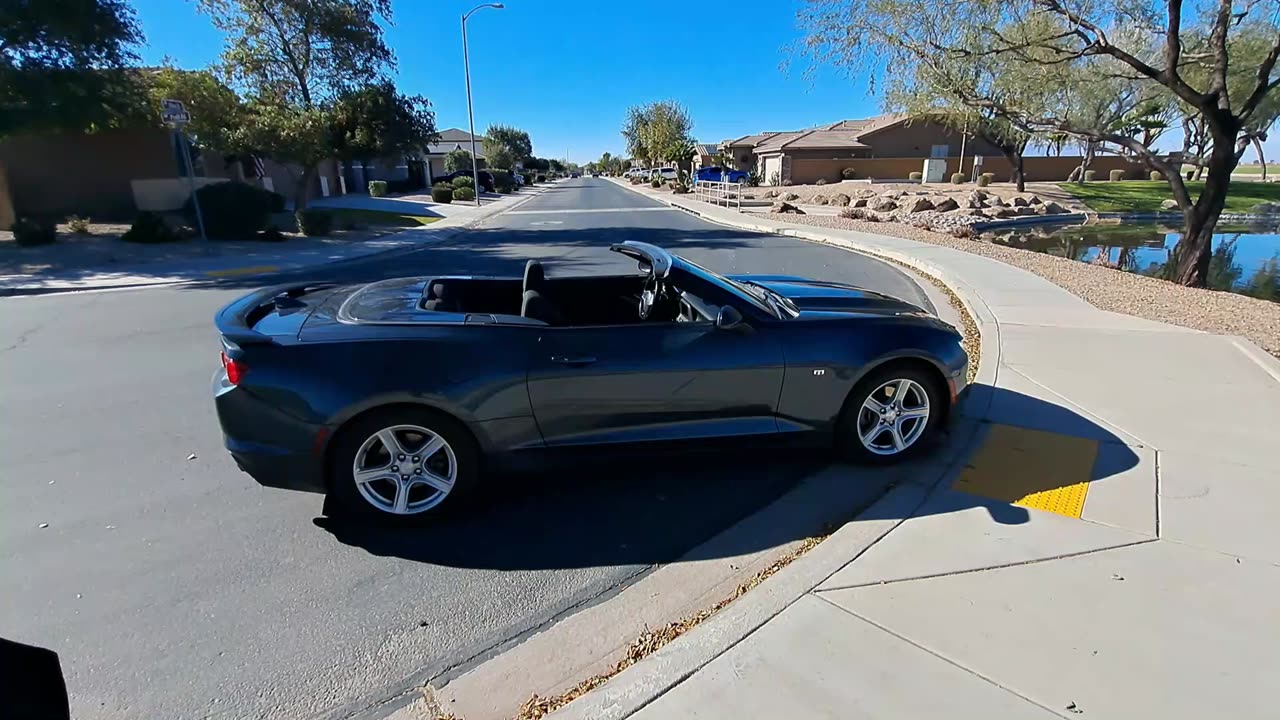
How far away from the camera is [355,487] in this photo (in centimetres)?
320

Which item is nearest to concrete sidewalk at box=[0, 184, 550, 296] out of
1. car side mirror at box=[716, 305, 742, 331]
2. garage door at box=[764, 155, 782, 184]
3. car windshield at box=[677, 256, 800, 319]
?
car windshield at box=[677, 256, 800, 319]

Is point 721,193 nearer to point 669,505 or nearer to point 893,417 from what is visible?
point 893,417

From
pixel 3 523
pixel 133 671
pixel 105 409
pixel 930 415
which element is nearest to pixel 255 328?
pixel 133 671

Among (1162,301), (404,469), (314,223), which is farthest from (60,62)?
(1162,301)

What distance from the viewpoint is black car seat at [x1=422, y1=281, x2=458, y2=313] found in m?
3.66

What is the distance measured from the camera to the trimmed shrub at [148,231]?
1554 cm

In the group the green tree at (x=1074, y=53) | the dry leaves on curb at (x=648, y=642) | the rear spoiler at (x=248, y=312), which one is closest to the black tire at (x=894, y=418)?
the dry leaves on curb at (x=648, y=642)

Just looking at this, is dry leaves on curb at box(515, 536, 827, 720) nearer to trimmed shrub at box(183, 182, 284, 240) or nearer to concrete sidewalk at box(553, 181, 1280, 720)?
concrete sidewalk at box(553, 181, 1280, 720)

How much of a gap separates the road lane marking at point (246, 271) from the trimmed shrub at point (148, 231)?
4775mm

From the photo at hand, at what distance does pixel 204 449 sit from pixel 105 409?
1528mm

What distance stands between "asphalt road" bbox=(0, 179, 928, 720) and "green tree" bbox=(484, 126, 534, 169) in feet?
278

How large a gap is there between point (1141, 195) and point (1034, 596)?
1917 inches

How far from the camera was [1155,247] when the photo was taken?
20672mm

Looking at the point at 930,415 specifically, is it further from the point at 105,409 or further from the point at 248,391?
the point at 105,409
